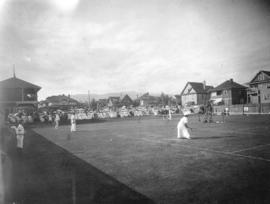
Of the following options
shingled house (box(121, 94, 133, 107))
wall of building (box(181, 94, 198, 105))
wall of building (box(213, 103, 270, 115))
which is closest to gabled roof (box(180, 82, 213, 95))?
wall of building (box(181, 94, 198, 105))

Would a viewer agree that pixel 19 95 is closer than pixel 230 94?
Yes

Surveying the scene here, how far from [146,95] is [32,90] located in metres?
93.0

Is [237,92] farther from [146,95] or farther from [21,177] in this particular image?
[146,95]

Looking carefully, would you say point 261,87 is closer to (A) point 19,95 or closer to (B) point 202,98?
(B) point 202,98

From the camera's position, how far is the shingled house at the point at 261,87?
44438 millimetres

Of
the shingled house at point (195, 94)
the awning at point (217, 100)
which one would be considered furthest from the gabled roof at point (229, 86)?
the shingled house at point (195, 94)

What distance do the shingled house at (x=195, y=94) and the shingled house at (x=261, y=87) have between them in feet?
57.9

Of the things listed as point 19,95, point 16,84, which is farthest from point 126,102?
point 19,95

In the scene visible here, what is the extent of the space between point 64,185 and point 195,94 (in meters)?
64.5

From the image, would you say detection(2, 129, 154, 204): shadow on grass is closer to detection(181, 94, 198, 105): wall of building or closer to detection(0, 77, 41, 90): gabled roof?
detection(0, 77, 41, 90): gabled roof

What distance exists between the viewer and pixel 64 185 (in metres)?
5.47

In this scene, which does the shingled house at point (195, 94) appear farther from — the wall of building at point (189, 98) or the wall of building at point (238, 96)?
the wall of building at point (238, 96)

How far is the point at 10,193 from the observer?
5.11 m

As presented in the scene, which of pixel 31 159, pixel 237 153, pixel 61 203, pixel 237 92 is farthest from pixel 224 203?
pixel 237 92
